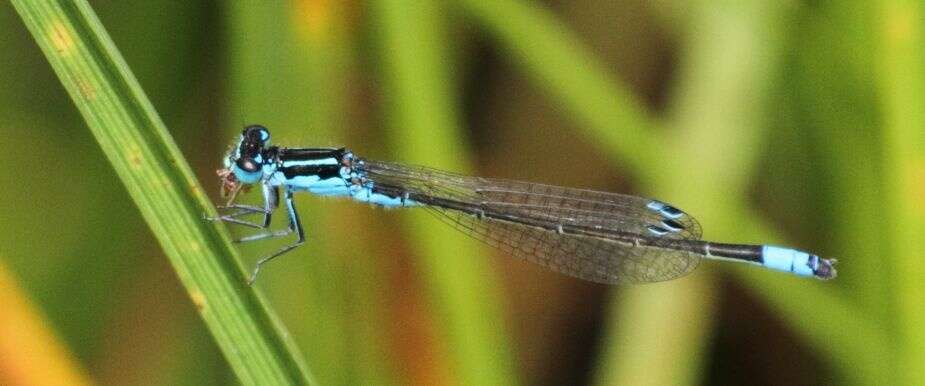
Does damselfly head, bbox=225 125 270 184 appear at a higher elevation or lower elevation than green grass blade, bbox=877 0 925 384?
higher

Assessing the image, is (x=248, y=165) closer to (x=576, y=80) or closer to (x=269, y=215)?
(x=269, y=215)

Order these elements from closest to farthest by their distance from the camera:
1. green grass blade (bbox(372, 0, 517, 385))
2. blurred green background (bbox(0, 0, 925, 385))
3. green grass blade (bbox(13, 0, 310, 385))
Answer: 1. green grass blade (bbox(13, 0, 310, 385))
2. green grass blade (bbox(372, 0, 517, 385))
3. blurred green background (bbox(0, 0, 925, 385))

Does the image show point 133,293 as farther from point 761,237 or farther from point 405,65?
point 761,237

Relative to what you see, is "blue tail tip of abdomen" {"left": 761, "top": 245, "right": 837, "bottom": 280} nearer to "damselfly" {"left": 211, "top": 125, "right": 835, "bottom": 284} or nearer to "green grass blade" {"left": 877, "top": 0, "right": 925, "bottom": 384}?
"damselfly" {"left": 211, "top": 125, "right": 835, "bottom": 284}

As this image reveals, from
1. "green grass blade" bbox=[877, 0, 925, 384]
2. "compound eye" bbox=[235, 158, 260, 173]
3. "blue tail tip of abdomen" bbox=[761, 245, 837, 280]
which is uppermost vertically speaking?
"compound eye" bbox=[235, 158, 260, 173]

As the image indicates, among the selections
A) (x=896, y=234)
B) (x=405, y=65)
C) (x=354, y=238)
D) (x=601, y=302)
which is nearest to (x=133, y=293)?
(x=354, y=238)

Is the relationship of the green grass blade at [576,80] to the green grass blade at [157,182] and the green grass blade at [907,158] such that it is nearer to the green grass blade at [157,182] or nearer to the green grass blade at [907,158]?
the green grass blade at [907,158]

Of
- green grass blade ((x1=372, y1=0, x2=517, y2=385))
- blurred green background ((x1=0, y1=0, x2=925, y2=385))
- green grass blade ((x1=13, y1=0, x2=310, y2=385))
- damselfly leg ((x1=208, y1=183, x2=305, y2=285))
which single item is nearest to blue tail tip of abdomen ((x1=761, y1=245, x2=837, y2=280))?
blurred green background ((x1=0, y1=0, x2=925, y2=385))
